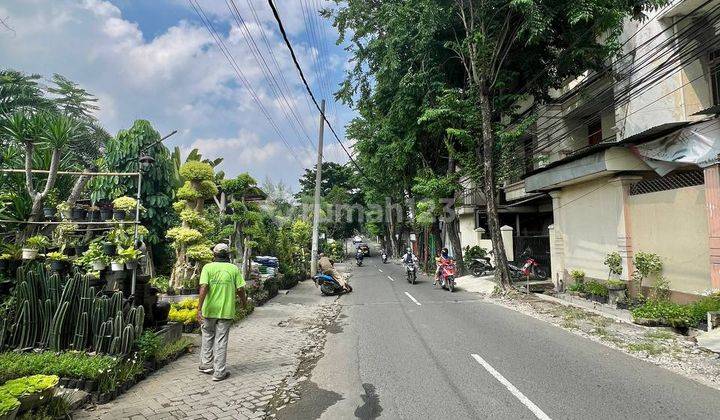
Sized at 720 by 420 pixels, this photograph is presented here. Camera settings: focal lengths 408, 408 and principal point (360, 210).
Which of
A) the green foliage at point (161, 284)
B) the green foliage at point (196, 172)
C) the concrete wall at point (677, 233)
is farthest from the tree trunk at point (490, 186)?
the green foliage at point (161, 284)

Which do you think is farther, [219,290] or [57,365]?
[219,290]

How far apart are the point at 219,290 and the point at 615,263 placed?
32.3 feet

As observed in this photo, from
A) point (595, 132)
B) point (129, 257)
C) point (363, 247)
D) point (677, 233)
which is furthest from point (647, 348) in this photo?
point (363, 247)

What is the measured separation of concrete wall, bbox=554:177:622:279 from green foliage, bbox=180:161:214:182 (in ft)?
34.6

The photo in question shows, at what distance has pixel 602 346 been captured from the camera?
6547mm

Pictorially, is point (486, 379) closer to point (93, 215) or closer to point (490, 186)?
point (93, 215)

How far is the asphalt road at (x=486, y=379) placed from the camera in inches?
160

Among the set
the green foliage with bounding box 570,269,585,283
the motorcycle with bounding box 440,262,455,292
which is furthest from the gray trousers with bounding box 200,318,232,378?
the green foliage with bounding box 570,269,585,283

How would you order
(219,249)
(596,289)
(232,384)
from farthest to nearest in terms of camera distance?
(596,289), (219,249), (232,384)

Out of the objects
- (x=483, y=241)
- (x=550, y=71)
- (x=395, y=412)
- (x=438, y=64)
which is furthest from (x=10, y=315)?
(x=483, y=241)

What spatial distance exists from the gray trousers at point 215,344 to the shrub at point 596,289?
9.40 m

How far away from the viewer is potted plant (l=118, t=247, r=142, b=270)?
604cm

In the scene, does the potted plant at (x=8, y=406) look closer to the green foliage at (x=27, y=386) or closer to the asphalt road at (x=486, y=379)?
the green foliage at (x=27, y=386)

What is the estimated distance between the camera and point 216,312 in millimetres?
5273
